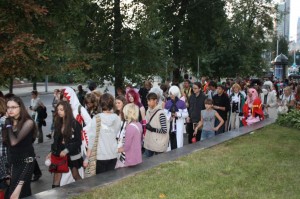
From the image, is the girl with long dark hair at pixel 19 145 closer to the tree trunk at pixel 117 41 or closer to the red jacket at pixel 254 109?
the tree trunk at pixel 117 41

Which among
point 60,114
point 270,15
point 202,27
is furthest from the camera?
point 270,15

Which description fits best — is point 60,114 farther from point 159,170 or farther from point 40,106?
point 40,106

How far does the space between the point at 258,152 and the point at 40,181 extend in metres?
4.50

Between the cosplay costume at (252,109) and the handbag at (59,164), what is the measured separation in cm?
783

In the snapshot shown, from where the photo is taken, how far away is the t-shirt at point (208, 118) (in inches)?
407

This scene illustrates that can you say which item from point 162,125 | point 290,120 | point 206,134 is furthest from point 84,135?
point 290,120

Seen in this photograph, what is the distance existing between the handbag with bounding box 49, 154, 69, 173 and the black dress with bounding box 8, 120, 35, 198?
1371 millimetres

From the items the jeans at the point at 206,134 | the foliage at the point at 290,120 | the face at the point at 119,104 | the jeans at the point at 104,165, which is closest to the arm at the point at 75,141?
the jeans at the point at 104,165

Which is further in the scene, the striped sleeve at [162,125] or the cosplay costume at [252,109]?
the cosplay costume at [252,109]

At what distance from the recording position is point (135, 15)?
13977 millimetres

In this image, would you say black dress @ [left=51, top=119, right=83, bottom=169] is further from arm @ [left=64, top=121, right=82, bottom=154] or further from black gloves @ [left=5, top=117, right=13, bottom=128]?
black gloves @ [left=5, top=117, right=13, bottom=128]

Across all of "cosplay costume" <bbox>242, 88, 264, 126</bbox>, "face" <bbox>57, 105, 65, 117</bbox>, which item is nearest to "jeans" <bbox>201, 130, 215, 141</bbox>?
"cosplay costume" <bbox>242, 88, 264, 126</bbox>

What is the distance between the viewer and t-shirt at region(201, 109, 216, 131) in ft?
33.9

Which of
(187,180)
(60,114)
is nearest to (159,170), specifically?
(187,180)
